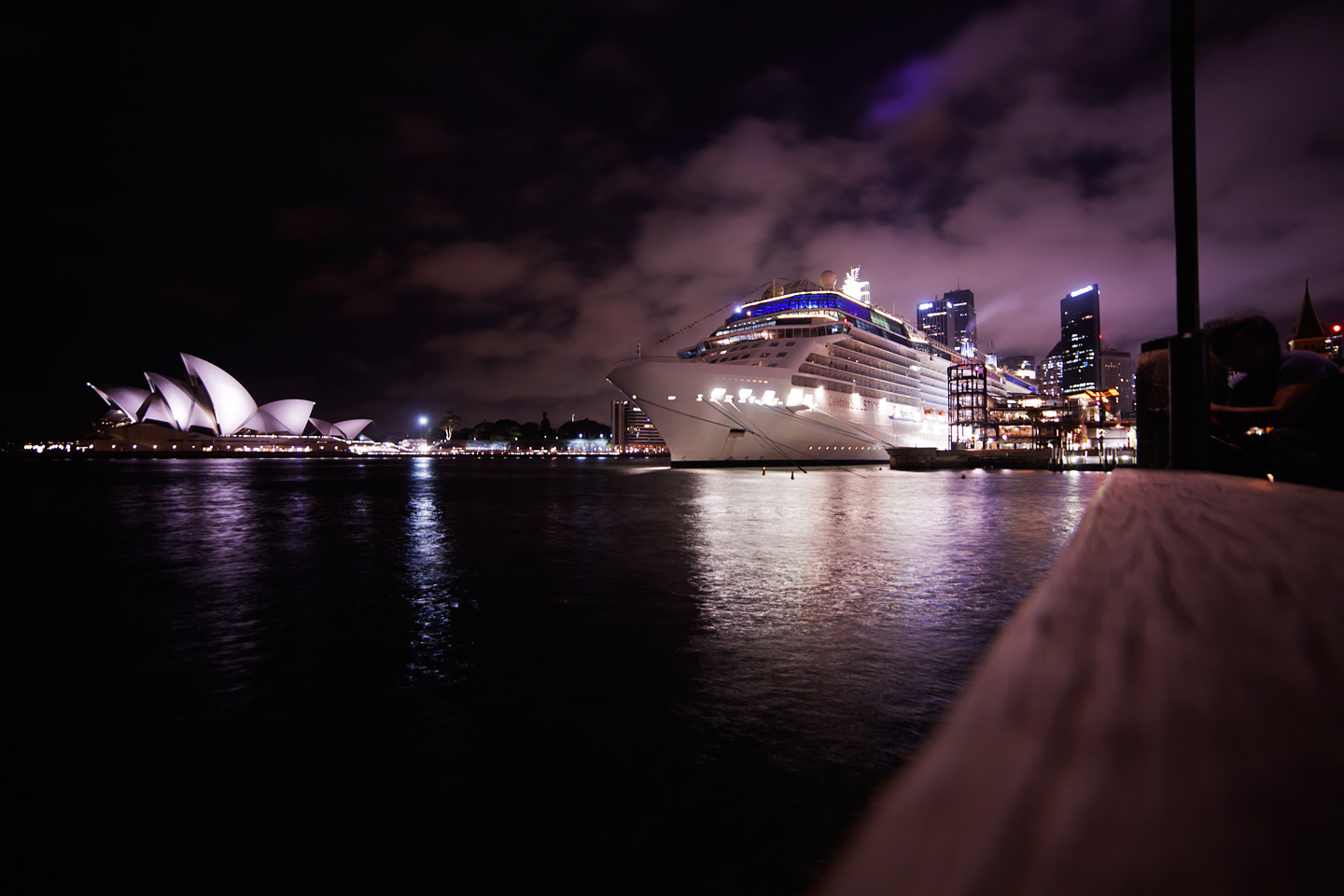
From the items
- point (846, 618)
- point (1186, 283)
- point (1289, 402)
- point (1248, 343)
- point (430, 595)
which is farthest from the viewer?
point (430, 595)

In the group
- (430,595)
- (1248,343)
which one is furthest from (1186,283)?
(430,595)

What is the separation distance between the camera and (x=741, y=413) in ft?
131

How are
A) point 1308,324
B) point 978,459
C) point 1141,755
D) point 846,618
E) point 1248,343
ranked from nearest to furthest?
point 1141,755 < point 1248,343 < point 846,618 < point 1308,324 < point 978,459

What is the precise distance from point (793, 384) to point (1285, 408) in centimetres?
3721

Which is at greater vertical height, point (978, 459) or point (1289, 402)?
point (1289, 402)

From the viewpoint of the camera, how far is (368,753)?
349cm

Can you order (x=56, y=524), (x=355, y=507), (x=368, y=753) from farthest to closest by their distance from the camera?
(x=355, y=507), (x=56, y=524), (x=368, y=753)

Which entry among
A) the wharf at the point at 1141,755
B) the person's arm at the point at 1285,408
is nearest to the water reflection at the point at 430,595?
the wharf at the point at 1141,755

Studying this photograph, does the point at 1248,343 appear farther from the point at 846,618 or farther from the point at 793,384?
the point at 793,384

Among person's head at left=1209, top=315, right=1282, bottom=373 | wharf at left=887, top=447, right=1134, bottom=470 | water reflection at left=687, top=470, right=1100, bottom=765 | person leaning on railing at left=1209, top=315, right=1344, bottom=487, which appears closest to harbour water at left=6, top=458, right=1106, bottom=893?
water reflection at left=687, top=470, right=1100, bottom=765

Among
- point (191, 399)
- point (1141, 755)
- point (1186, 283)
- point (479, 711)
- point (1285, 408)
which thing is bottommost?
point (479, 711)

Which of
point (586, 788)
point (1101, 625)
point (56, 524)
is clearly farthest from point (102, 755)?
point (56, 524)

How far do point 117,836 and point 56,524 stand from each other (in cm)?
1623

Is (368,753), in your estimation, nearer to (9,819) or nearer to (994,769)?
(9,819)
